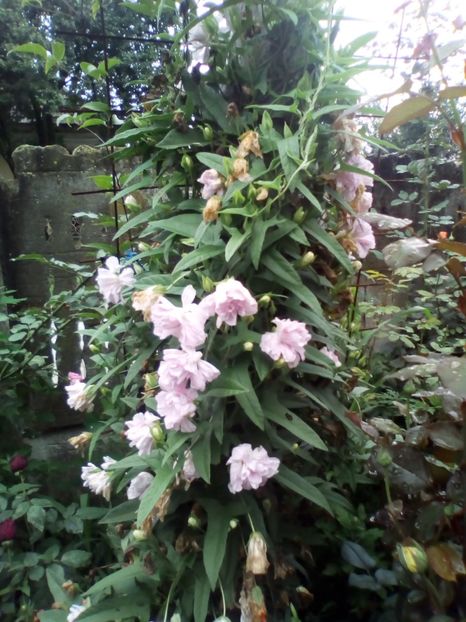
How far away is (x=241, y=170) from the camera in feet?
3.11

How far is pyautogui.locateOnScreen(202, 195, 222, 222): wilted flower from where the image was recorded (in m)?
0.95

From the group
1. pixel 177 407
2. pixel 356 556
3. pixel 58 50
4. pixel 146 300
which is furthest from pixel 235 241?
pixel 58 50

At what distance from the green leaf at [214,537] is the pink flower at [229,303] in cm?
34

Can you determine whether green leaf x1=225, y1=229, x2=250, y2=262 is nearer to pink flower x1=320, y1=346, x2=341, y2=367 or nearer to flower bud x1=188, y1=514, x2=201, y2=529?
pink flower x1=320, y1=346, x2=341, y2=367

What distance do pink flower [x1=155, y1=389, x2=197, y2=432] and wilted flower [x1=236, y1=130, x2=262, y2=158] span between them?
419mm

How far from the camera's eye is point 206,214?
953 millimetres

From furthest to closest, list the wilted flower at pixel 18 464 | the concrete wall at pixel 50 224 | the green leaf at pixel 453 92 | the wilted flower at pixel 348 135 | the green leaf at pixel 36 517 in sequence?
the concrete wall at pixel 50 224 < the wilted flower at pixel 18 464 < the green leaf at pixel 36 517 < the wilted flower at pixel 348 135 < the green leaf at pixel 453 92

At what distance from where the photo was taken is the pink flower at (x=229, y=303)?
2.79 feet

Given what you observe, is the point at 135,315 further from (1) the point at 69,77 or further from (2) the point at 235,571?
(1) the point at 69,77

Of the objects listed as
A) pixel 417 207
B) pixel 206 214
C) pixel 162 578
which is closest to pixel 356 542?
pixel 162 578

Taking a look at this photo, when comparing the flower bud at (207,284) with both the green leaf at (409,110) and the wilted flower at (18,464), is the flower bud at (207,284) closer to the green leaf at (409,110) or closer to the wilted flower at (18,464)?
the green leaf at (409,110)

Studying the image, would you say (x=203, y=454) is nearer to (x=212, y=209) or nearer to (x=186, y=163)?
(x=212, y=209)

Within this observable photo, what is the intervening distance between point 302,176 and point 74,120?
2.50 feet

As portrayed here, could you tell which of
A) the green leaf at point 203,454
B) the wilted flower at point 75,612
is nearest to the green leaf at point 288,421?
the green leaf at point 203,454
